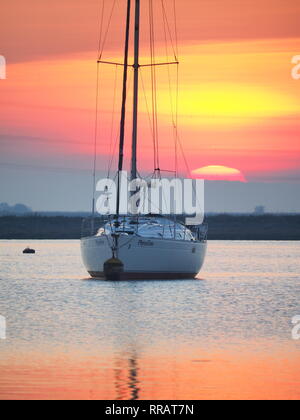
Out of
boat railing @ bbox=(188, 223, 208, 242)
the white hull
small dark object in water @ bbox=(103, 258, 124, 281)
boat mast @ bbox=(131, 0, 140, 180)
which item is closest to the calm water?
the white hull

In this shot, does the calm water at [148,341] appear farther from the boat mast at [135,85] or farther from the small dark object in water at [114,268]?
the boat mast at [135,85]

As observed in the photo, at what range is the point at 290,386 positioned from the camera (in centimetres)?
2417

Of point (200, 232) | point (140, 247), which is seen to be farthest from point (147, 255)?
point (200, 232)

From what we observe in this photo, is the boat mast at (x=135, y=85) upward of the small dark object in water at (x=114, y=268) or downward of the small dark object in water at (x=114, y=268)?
upward

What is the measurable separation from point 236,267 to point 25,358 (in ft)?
194

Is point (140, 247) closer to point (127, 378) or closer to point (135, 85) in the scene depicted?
point (135, 85)

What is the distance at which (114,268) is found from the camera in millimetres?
54781

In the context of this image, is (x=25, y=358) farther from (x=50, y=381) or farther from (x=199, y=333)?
(x=199, y=333)

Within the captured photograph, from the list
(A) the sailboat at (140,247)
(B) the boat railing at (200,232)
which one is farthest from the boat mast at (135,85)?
(B) the boat railing at (200,232)

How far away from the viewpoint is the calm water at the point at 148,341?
Result: 24016 millimetres

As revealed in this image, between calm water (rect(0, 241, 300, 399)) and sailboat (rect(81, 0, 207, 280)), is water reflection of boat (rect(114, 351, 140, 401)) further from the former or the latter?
sailboat (rect(81, 0, 207, 280))

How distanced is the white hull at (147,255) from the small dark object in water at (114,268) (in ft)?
1.03

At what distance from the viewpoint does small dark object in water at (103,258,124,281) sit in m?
54.8

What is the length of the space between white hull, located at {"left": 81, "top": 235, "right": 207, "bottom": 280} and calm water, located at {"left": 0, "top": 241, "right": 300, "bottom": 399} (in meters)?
0.75
